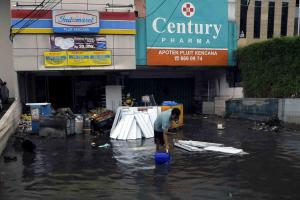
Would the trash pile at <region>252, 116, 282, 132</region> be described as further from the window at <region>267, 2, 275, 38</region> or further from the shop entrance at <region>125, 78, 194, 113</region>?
the window at <region>267, 2, 275, 38</region>

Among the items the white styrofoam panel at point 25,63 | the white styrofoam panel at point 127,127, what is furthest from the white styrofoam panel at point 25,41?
the white styrofoam panel at point 127,127

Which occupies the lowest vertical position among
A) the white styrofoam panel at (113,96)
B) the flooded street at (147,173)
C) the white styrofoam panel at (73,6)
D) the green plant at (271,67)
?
the flooded street at (147,173)

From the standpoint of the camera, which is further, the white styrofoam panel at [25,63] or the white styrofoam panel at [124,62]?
the white styrofoam panel at [124,62]

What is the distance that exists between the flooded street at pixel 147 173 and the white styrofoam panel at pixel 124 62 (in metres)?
6.63

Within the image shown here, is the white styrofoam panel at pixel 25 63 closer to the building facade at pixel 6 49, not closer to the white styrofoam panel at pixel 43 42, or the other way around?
the white styrofoam panel at pixel 43 42

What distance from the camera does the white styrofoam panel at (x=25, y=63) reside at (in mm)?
17156

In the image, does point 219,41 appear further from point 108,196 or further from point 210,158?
point 108,196

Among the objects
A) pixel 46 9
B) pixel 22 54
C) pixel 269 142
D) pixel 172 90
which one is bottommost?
pixel 269 142

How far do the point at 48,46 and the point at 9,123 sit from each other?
5.67 meters

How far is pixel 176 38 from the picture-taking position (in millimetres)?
19688

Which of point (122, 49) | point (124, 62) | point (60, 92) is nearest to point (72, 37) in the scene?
point (122, 49)

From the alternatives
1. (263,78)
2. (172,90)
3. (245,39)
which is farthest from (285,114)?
(245,39)

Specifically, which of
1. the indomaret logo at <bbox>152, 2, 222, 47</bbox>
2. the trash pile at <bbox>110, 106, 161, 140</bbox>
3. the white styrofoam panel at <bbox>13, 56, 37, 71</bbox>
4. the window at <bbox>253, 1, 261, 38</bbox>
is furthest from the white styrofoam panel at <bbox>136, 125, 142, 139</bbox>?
the window at <bbox>253, 1, 261, 38</bbox>

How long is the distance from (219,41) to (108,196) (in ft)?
51.4
